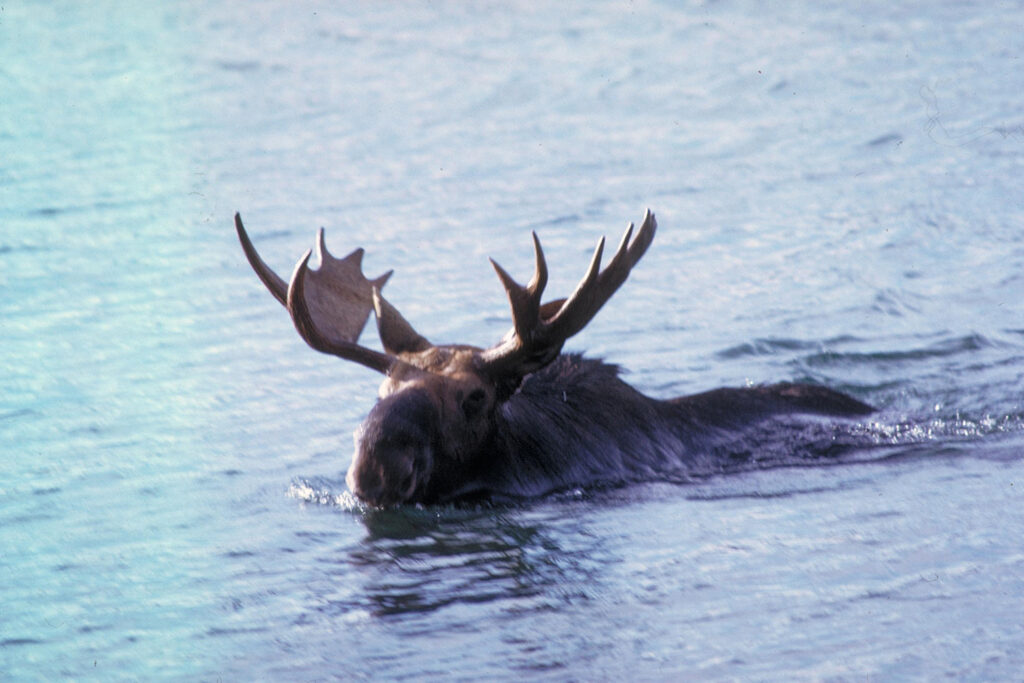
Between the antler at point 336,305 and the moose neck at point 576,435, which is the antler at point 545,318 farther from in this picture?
the antler at point 336,305

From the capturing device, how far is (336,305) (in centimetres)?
777

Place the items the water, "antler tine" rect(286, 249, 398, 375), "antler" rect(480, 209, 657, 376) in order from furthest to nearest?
"antler tine" rect(286, 249, 398, 375) < "antler" rect(480, 209, 657, 376) < the water

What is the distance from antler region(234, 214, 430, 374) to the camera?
7238mm

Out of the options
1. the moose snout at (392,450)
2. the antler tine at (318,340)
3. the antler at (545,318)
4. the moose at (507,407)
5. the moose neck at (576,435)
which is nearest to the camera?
the moose snout at (392,450)

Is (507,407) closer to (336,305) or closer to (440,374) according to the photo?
(440,374)

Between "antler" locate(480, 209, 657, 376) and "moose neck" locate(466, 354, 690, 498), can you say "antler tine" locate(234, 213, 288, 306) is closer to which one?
"antler" locate(480, 209, 657, 376)

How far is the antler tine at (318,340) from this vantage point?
7.18 meters

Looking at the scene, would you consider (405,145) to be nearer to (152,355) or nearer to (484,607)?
(152,355)

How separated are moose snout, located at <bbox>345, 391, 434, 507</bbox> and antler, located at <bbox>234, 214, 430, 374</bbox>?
0.38 m

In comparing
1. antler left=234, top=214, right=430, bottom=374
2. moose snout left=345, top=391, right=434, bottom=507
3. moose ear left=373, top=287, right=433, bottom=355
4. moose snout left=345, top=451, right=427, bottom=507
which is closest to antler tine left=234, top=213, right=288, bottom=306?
antler left=234, top=214, right=430, bottom=374

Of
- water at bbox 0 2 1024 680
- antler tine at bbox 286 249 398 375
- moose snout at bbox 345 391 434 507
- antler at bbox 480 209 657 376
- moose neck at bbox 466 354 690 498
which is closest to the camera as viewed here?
water at bbox 0 2 1024 680

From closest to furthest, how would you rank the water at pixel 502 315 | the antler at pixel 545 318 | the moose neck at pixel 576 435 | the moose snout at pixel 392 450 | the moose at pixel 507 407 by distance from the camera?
the water at pixel 502 315 < the moose snout at pixel 392 450 < the moose at pixel 507 407 < the antler at pixel 545 318 < the moose neck at pixel 576 435

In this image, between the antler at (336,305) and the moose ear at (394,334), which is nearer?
the antler at (336,305)

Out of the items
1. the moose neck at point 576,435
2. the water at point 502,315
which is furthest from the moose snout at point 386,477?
the moose neck at point 576,435
